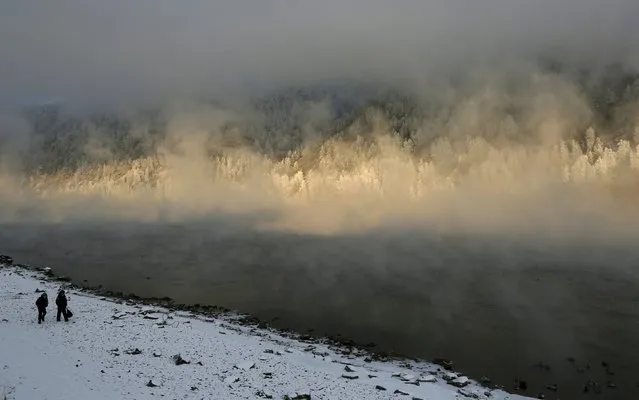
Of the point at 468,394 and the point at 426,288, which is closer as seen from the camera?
the point at 468,394

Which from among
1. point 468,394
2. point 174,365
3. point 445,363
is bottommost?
point 174,365

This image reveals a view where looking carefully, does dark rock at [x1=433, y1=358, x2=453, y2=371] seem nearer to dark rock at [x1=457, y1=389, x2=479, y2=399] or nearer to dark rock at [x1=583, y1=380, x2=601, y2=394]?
dark rock at [x1=457, y1=389, x2=479, y2=399]

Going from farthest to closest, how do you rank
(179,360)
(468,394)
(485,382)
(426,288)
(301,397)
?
(426,288)
(485,382)
(468,394)
(179,360)
(301,397)

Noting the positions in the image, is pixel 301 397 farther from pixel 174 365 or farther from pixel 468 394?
pixel 468 394

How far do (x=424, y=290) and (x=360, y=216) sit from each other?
62226 millimetres

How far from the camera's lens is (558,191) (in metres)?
101

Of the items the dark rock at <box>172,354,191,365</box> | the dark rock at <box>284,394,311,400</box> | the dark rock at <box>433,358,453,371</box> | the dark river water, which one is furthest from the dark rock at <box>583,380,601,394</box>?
the dark rock at <box>172,354,191,365</box>

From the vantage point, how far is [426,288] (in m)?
50.1

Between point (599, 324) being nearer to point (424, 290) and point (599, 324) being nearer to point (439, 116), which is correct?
point (424, 290)

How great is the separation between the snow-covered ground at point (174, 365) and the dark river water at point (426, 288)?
5.84 m

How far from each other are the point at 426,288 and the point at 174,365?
104 ft

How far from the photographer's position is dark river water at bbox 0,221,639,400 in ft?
106

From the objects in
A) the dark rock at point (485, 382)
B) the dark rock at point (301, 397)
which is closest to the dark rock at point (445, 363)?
the dark rock at point (485, 382)

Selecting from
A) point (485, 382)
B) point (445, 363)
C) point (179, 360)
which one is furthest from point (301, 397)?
point (445, 363)
